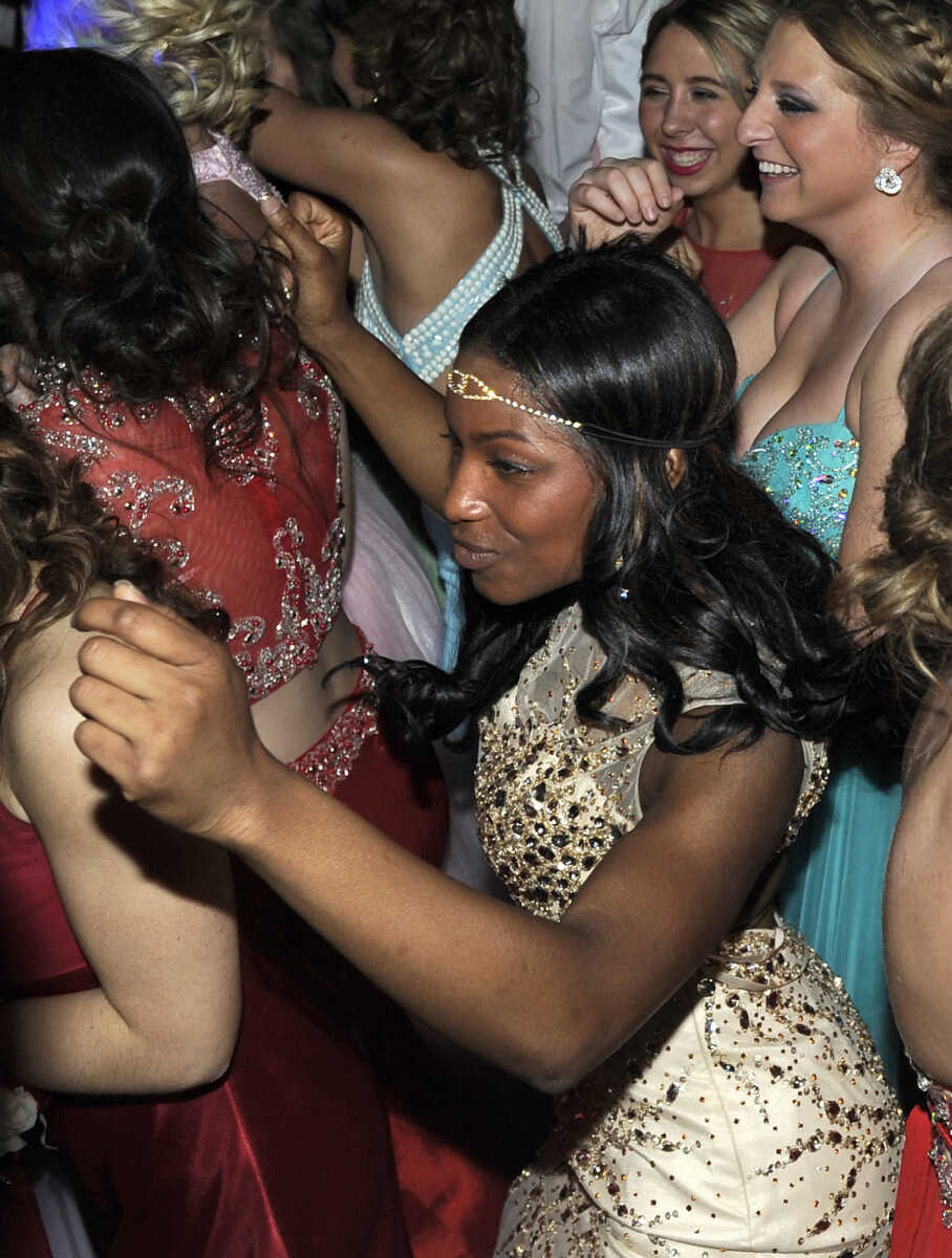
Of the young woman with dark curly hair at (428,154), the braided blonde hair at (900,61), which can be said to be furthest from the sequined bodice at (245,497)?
the braided blonde hair at (900,61)

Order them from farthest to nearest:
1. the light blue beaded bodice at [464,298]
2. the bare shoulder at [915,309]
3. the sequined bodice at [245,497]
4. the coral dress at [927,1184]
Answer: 1. the light blue beaded bodice at [464,298]
2. the bare shoulder at [915,309]
3. the sequined bodice at [245,497]
4. the coral dress at [927,1184]

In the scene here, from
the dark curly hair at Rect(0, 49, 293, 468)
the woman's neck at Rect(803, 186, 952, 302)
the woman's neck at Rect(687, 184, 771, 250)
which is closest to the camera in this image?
the dark curly hair at Rect(0, 49, 293, 468)

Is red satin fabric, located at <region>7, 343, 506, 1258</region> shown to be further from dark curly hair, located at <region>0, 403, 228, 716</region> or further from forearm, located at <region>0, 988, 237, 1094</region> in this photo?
dark curly hair, located at <region>0, 403, 228, 716</region>

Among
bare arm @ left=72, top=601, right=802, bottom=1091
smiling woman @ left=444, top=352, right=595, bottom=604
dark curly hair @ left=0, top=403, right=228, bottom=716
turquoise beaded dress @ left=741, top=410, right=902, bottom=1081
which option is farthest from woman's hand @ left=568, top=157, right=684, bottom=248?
bare arm @ left=72, top=601, right=802, bottom=1091

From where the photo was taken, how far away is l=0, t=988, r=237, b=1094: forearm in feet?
4.61

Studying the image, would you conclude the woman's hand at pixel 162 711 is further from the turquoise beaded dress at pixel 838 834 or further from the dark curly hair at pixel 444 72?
the dark curly hair at pixel 444 72

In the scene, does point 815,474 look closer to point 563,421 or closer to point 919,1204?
point 563,421

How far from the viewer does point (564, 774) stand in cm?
168

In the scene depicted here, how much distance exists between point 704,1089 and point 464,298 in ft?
5.30

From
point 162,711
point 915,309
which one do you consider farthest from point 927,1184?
point 915,309

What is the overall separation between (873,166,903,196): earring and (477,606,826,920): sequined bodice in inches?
34.4

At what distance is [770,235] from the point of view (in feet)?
10.1

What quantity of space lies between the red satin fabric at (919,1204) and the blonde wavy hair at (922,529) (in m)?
0.45

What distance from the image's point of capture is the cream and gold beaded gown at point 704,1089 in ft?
5.32
